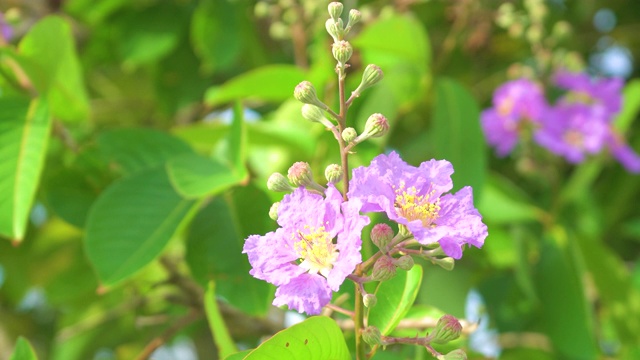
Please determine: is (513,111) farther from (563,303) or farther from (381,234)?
(381,234)

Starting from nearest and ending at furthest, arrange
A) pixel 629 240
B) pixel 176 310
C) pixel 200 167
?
1. pixel 200 167
2. pixel 176 310
3. pixel 629 240

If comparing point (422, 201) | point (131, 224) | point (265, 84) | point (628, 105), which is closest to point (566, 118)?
point (628, 105)

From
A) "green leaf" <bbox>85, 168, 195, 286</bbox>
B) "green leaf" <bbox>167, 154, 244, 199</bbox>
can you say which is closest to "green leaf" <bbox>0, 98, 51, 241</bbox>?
"green leaf" <bbox>85, 168, 195, 286</bbox>

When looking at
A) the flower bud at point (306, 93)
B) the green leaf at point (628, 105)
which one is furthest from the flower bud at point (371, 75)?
the green leaf at point (628, 105)

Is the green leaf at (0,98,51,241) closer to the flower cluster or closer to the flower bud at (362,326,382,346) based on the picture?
the flower bud at (362,326,382,346)

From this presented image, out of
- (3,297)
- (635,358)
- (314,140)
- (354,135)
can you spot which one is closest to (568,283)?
(635,358)

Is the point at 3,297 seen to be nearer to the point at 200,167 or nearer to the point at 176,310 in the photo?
the point at 176,310
